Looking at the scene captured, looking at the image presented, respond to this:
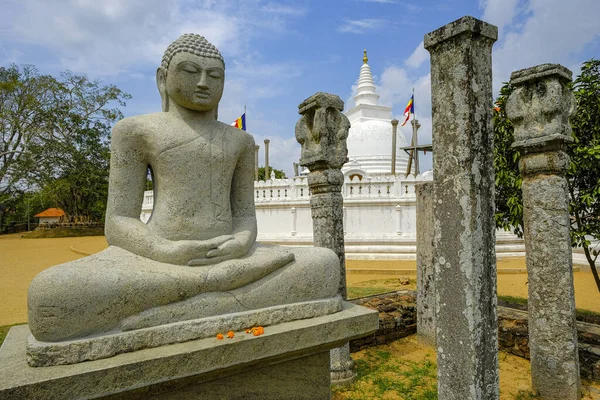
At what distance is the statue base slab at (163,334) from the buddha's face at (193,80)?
1.67 metres

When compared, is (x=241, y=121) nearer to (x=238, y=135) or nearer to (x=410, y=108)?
(x=410, y=108)

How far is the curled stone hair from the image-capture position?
9.98 feet

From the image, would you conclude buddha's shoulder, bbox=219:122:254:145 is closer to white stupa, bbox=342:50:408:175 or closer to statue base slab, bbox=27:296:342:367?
statue base slab, bbox=27:296:342:367

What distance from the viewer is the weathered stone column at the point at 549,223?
13.1 feet

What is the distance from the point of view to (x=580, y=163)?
19.4ft

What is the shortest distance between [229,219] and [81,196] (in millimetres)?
31414

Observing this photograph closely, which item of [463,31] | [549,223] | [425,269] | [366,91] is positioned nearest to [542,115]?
[549,223]

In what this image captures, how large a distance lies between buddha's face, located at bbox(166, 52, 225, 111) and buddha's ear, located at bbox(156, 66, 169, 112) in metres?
0.08

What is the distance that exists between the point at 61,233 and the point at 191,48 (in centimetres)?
2944

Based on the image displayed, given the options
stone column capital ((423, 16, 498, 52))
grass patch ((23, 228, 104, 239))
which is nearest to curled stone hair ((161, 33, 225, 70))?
stone column capital ((423, 16, 498, 52))

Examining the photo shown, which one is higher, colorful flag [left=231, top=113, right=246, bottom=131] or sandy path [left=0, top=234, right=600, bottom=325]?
colorful flag [left=231, top=113, right=246, bottom=131]

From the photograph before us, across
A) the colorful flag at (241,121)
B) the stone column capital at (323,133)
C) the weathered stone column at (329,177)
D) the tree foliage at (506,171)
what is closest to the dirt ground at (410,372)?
the weathered stone column at (329,177)

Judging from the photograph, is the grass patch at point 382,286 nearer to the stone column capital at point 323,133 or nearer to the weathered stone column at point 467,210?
the stone column capital at point 323,133

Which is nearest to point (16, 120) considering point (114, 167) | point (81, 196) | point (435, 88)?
point (81, 196)
